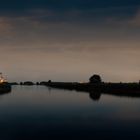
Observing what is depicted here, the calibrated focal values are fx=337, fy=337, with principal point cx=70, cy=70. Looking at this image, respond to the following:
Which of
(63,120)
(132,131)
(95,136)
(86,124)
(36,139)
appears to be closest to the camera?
(36,139)

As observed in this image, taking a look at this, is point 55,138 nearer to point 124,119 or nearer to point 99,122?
point 99,122

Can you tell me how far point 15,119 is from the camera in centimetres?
4091

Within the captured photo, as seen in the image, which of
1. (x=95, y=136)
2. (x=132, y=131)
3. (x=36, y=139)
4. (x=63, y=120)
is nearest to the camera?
(x=36, y=139)

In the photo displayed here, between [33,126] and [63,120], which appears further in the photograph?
[63,120]

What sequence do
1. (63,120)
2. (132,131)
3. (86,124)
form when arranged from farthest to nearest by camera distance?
(63,120) < (86,124) < (132,131)

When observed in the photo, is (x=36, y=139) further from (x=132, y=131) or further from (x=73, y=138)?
(x=132, y=131)

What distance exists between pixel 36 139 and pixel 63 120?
12.9m

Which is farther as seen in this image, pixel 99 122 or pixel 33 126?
pixel 99 122

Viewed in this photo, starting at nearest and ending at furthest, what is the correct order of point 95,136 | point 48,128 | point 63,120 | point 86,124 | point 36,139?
point 36,139
point 95,136
point 48,128
point 86,124
point 63,120

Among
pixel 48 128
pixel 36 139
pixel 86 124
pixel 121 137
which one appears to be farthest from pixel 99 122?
pixel 36 139

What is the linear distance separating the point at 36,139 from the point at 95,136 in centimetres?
529

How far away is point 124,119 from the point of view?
136 feet

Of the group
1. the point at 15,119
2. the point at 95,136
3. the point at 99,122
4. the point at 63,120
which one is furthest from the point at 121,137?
the point at 15,119

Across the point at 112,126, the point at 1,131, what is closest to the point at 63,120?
the point at 112,126
